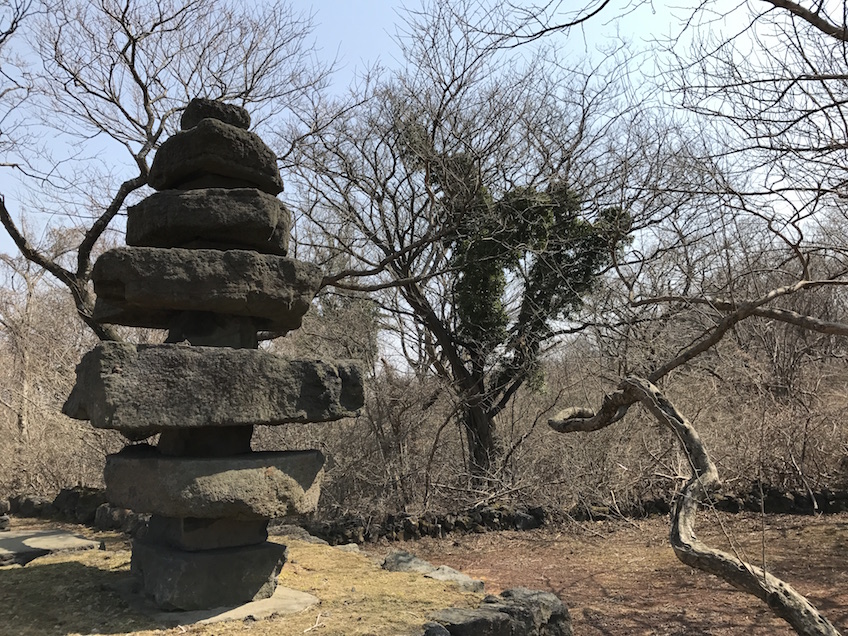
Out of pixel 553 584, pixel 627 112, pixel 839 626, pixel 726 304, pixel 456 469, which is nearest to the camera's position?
pixel 839 626

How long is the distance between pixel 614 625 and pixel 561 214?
7.21 m

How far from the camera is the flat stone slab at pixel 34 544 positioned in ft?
18.3

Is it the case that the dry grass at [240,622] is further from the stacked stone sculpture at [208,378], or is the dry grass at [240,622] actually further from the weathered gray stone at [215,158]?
the weathered gray stone at [215,158]

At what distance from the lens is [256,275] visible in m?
4.13

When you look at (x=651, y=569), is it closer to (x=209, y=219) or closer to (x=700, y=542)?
(x=700, y=542)

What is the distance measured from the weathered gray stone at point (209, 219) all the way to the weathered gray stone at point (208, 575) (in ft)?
6.64

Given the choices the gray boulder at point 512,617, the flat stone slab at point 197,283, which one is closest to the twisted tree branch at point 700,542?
the gray boulder at point 512,617

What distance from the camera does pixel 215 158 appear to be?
4.41m

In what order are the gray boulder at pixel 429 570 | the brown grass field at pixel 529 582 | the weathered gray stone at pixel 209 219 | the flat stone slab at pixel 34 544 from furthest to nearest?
1. the flat stone slab at pixel 34 544
2. the gray boulder at pixel 429 570
3. the weathered gray stone at pixel 209 219
4. the brown grass field at pixel 529 582

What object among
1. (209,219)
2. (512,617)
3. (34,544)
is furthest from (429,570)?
(34,544)


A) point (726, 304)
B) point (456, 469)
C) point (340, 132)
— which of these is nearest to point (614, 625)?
point (726, 304)

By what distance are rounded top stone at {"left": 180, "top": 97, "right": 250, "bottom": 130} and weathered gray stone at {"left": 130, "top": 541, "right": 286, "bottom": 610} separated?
3007 millimetres

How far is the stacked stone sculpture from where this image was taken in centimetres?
369

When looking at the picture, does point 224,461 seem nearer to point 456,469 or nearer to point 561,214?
point 456,469
